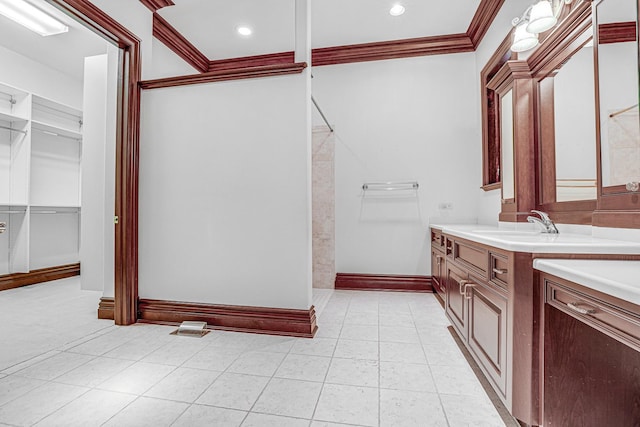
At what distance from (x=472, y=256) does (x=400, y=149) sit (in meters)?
2.02

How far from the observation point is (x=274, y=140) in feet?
7.07

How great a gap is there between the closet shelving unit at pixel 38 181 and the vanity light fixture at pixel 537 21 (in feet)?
16.2

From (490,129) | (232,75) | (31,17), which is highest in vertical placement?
(31,17)

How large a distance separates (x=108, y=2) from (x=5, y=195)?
278 centimetres

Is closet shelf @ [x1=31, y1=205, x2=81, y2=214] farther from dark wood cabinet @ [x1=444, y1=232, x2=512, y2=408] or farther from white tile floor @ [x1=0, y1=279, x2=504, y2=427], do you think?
dark wood cabinet @ [x1=444, y1=232, x2=512, y2=408]

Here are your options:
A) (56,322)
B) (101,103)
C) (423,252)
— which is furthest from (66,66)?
(423,252)

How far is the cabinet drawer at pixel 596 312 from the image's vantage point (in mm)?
718

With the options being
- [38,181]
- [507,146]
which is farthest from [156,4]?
[507,146]

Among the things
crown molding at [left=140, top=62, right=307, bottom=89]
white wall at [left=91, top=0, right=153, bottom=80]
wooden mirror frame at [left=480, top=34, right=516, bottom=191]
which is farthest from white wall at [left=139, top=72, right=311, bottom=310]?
wooden mirror frame at [left=480, top=34, right=516, bottom=191]

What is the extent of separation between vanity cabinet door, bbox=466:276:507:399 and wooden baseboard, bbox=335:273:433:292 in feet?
5.55

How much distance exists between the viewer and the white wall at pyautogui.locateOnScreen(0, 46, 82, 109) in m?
3.44

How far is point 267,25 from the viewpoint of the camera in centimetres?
321

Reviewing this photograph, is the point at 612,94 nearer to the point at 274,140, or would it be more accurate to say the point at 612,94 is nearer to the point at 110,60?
the point at 274,140

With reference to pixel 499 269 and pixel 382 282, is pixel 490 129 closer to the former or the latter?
pixel 382 282
